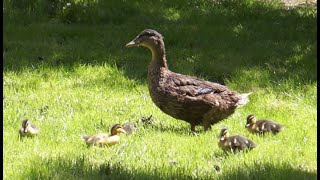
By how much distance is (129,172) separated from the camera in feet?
19.8

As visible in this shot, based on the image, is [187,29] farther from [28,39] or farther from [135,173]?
[135,173]

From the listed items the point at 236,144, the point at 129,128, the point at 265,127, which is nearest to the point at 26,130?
the point at 129,128

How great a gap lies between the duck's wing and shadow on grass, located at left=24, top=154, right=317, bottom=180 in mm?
1744

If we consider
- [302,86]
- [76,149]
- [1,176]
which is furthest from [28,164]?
[302,86]

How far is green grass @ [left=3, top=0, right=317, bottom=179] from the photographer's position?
20.6ft

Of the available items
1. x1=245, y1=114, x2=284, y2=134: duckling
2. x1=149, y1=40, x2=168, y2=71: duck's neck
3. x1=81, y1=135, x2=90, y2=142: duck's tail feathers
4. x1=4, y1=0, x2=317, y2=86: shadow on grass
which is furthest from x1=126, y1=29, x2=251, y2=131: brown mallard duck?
x1=4, y1=0, x2=317, y2=86: shadow on grass

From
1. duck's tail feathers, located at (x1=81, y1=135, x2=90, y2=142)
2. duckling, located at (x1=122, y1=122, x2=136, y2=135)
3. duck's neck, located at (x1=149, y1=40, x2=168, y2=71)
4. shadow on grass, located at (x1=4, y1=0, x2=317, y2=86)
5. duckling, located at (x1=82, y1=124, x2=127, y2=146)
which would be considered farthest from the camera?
shadow on grass, located at (x1=4, y1=0, x2=317, y2=86)

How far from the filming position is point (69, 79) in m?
10.4

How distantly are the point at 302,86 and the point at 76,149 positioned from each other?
Answer: 4.44 m

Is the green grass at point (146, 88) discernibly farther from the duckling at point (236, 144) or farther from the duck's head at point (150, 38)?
the duck's head at point (150, 38)

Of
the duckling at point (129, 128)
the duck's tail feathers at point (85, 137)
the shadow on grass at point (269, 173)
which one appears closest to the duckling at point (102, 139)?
the duck's tail feathers at point (85, 137)

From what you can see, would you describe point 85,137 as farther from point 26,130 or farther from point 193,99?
point 193,99

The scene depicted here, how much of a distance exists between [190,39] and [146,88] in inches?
117

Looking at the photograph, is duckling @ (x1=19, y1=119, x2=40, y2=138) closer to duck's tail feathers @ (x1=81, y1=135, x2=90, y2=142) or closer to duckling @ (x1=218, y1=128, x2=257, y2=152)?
duck's tail feathers @ (x1=81, y1=135, x2=90, y2=142)
